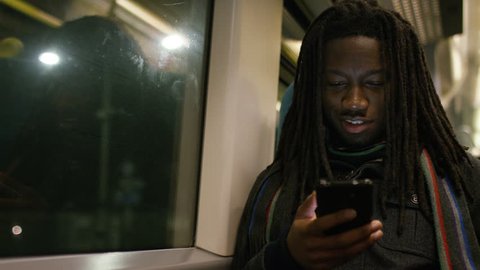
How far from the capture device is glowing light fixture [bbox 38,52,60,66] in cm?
86

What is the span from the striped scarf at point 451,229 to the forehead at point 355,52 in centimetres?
32

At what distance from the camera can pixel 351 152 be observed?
3.50 ft

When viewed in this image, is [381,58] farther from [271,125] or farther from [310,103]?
[271,125]

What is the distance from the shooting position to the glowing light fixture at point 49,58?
0.86m

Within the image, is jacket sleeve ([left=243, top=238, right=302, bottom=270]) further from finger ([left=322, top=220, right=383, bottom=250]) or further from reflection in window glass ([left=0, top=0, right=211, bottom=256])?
reflection in window glass ([left=0, top=0, right=211, bottom=256])

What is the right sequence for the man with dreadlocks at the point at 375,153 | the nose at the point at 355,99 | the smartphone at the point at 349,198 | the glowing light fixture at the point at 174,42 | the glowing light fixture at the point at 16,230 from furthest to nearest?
the glowing light fixture at the point at 174,42 → the nose at the point at 355,99 → the man with dreadlocks at the point at 375,153 → the glowing light fixture at the point at 16,230 → the smartphone at the point at 349,198

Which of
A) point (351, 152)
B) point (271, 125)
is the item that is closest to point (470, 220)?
point (351, 152)

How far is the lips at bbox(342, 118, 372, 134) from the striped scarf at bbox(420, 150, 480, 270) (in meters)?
0.18

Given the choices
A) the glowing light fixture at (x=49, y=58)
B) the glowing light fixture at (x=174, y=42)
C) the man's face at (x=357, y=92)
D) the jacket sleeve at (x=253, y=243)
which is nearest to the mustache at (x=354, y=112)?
the man's face at (x=357, y=92)

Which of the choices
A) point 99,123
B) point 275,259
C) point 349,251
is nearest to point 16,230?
point 99,123

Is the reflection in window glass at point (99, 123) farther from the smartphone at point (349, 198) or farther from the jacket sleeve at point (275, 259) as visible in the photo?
the smartphone at point (349, 198)

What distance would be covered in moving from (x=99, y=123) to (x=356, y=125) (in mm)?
630

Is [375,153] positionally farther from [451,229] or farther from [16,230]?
[16,230]

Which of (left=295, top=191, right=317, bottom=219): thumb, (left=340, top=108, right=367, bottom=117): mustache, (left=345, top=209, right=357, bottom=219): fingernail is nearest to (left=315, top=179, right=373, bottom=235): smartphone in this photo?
(left=345, top=209, right=357, bottom=219): fingernail
